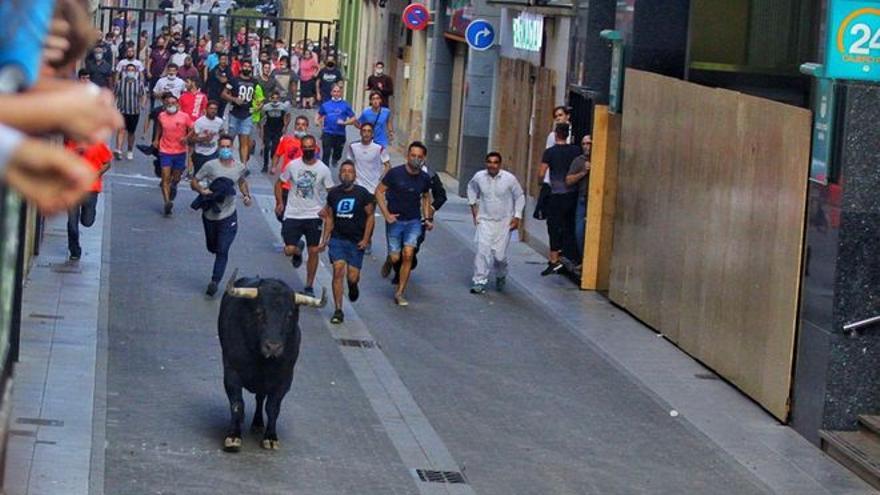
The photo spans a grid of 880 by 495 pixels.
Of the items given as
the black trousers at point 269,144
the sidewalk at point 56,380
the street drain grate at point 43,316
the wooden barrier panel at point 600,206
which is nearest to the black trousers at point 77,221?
the sidewalk at point 56,380

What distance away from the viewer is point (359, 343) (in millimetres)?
17031

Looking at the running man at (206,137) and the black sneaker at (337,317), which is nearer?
the black sneaker at (337,317)

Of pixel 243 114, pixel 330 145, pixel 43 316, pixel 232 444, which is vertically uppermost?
pixel 243 114

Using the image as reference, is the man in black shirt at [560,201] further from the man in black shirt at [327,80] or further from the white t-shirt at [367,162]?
the man in black shirt at [327,80]

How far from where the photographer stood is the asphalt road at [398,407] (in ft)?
39.5

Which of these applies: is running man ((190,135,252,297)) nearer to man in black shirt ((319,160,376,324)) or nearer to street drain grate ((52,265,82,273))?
man in black shirt ((319,160,376,324))

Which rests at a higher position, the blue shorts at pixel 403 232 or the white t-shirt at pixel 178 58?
the white t-shirt at pixel 178 58

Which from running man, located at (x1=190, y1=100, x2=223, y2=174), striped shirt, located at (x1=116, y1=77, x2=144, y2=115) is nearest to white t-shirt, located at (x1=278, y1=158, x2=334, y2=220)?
running man, located at (x1=190, y1=100, x2=223, y2=174)

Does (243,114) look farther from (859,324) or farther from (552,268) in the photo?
(859,324)

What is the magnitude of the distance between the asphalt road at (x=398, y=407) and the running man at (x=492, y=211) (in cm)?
42

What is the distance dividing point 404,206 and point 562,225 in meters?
3.49

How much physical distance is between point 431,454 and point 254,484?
172cm

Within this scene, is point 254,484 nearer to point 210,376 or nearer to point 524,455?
point 524,455

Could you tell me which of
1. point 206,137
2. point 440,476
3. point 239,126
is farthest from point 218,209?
point 239,126
